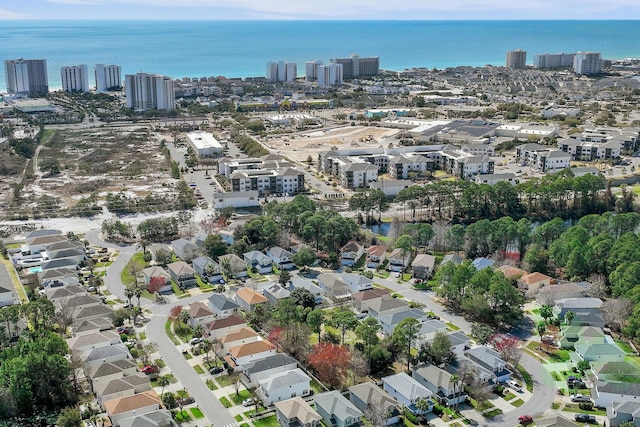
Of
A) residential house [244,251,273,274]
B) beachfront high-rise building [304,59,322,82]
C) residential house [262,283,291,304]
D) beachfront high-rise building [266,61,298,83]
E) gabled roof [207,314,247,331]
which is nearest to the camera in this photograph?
gabled roof [207,314,247,331]

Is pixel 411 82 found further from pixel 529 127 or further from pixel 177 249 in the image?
pixel 177 249

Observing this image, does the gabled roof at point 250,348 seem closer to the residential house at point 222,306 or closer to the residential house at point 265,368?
the residential house at point 265,368

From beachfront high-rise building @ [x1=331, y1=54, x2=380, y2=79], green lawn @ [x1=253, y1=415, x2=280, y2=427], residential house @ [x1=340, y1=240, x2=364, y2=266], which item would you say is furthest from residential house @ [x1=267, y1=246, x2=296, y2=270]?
beachfront high-rise building @ [x1=331, y1=54, x2=380, y2=79]

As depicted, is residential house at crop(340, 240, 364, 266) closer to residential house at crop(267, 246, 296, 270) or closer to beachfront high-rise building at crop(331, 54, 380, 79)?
residential house at crop(267, 246, 296, 270)

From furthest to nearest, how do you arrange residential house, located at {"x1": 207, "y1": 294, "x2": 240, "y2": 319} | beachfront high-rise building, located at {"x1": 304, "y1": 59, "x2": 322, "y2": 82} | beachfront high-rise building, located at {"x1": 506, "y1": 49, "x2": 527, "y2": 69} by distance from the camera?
1. beachfront high-rise building, located at {"x1": 506, "y1": 49, "x2": 527, "y2": 69}
2. beachfront high-rise building, located at {"x1": 304, "y1": 59, "x2": 322, "y2": 82}
3. residential house, located at {"x1": 207, "y1": 294, "x2": 240, "y2": 319}

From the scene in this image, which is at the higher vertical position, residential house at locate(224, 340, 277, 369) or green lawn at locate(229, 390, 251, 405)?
residential house at locate(224, 340, 277, 369)

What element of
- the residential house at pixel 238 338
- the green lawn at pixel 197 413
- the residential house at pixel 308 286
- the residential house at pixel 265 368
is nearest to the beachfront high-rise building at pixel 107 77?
the residential house at pixel 308 286

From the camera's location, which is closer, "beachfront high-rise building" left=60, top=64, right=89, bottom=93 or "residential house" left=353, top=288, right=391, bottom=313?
"residential house" left=353, top=288, right=391, bottom=313

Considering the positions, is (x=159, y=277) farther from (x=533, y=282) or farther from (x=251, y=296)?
(x=533, y=282)
